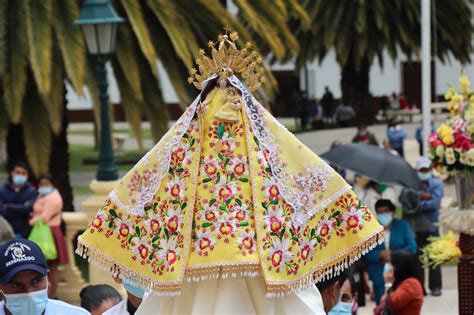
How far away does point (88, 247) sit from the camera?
4.66 m

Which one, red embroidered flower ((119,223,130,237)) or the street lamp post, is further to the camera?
the street lamp post

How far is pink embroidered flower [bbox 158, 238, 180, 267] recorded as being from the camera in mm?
4391

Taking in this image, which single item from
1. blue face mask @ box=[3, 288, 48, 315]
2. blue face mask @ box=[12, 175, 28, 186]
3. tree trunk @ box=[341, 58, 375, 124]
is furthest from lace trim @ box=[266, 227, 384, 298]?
A: tree trunk @ box=[341, 58, 375, 124]

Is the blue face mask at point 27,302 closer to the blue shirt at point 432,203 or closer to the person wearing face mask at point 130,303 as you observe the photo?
the person wearing face mask at point 130,303

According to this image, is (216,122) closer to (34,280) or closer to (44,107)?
(34,280)

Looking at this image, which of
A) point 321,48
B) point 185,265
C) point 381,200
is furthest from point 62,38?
point 321,48

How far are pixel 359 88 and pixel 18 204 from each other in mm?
21065

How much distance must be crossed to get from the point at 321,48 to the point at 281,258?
28.6 meters

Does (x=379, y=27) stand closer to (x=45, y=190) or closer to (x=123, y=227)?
(x=45, y=190)

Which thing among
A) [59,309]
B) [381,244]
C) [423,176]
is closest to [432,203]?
[423,176]

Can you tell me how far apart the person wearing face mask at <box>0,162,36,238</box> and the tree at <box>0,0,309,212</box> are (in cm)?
119

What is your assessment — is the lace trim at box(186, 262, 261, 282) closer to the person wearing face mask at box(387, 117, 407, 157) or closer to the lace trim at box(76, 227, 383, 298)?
the lace trim at box(76, 227, 383, 298)

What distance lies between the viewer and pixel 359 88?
33969 mm

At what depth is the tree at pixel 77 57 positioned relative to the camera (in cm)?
1498
